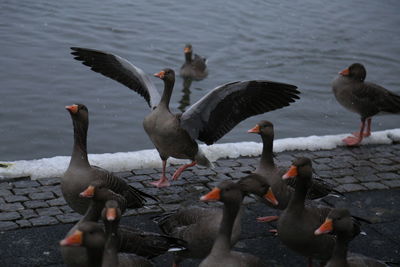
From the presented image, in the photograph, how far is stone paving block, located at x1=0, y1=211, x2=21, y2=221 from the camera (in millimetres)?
7609

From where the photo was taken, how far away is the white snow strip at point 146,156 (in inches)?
349

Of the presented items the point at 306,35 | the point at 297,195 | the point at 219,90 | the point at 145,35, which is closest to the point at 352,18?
the point at 306,35

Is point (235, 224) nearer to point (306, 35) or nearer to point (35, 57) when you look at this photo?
point (35, 57)

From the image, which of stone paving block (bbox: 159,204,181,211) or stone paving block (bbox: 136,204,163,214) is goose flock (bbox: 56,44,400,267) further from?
stone paving block (bbox: 159,204,181,211)

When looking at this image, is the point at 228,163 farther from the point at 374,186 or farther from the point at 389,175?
the point at 389,175

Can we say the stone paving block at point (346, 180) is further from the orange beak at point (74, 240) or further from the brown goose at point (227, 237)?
the orange beak at point (74, 240)

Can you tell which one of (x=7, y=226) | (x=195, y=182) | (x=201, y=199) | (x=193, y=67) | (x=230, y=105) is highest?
(x=230, y=105)

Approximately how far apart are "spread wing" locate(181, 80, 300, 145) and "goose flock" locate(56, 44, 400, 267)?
1 cm

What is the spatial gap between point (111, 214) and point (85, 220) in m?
0.58

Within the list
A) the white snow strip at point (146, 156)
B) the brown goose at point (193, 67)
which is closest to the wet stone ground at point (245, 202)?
the white snow strip at point (146, 156)

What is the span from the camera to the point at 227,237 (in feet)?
19.3

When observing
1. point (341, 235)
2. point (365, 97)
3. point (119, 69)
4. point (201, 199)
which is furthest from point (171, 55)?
point (341, 235)

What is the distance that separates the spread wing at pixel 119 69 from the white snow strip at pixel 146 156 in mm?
886

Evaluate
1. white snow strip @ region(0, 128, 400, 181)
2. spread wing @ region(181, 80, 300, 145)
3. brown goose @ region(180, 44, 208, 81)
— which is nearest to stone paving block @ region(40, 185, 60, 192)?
white snow strip @ region(0, 128, 400, 181)
